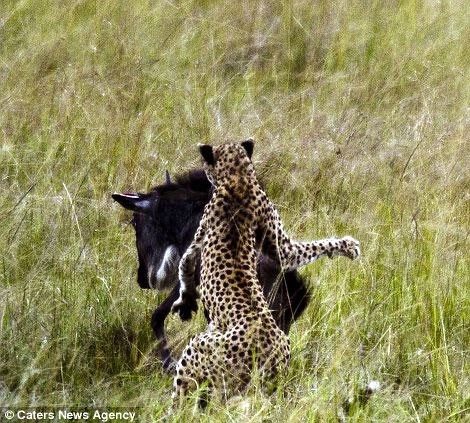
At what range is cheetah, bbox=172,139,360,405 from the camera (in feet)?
12.8

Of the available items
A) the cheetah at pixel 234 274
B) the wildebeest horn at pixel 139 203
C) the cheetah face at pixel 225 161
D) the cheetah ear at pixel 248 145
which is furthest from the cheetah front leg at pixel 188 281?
the wildebeest horn at pixel 139 203

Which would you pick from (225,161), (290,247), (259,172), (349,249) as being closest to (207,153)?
(225,161)

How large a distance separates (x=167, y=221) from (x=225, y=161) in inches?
18.6

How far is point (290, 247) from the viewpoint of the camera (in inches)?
175

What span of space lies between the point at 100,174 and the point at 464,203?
164cm

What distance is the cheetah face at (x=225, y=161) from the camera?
14.2 ft

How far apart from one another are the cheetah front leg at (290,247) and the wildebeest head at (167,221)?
353mm

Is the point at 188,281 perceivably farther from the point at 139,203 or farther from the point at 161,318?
the point at 139,203

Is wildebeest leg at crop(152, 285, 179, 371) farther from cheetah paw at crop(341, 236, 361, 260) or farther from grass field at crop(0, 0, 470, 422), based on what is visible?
cheetah paw at crop(341, 236, 361, 260)

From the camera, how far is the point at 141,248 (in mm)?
4816

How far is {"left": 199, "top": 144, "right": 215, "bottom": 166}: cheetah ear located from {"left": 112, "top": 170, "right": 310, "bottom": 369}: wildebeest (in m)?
A: 0.22

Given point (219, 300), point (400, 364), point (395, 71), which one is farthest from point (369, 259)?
point (395, 71)

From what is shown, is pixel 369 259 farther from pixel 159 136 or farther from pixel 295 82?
pixel 295 82

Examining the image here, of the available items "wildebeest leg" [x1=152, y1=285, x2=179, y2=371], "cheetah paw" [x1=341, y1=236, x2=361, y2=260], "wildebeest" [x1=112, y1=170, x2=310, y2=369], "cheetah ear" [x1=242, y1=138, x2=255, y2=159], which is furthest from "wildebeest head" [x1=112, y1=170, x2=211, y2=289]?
"cheetah paw" [x1=341, y1=236, x2=361, y2=260]
